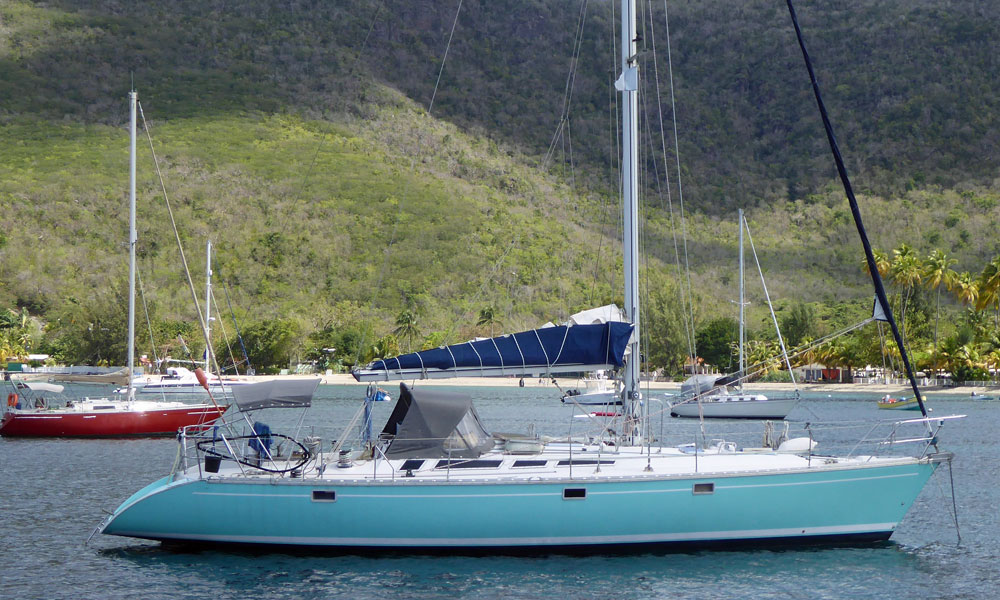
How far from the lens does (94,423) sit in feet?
131

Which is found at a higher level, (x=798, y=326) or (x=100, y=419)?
(x=798, y=326)

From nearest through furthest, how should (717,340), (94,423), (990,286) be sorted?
(94,423) < (990,286) < (717,340)

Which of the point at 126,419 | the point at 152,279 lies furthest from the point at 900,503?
the point at 152,279

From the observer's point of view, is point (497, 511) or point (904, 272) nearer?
point (497, 511)

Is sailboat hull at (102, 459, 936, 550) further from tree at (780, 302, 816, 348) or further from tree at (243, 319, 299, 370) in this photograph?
tree at (243, 319, 299, 370)

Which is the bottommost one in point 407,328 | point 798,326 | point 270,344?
point 270,344

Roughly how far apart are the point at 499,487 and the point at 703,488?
3.49 m

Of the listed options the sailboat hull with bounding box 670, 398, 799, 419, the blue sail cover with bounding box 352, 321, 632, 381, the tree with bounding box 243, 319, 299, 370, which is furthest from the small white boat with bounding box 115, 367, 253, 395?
the blue sail cover with bounding box 352, 321, 632, 381

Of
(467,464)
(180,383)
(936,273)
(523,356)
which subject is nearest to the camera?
(467,464)

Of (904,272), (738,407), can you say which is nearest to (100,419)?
(738,407)

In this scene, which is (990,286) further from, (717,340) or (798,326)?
(717,340)

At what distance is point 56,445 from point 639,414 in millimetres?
27577

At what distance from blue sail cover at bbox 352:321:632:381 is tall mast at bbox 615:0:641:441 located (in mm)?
518

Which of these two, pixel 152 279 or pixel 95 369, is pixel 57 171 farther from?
pixel 95 369
